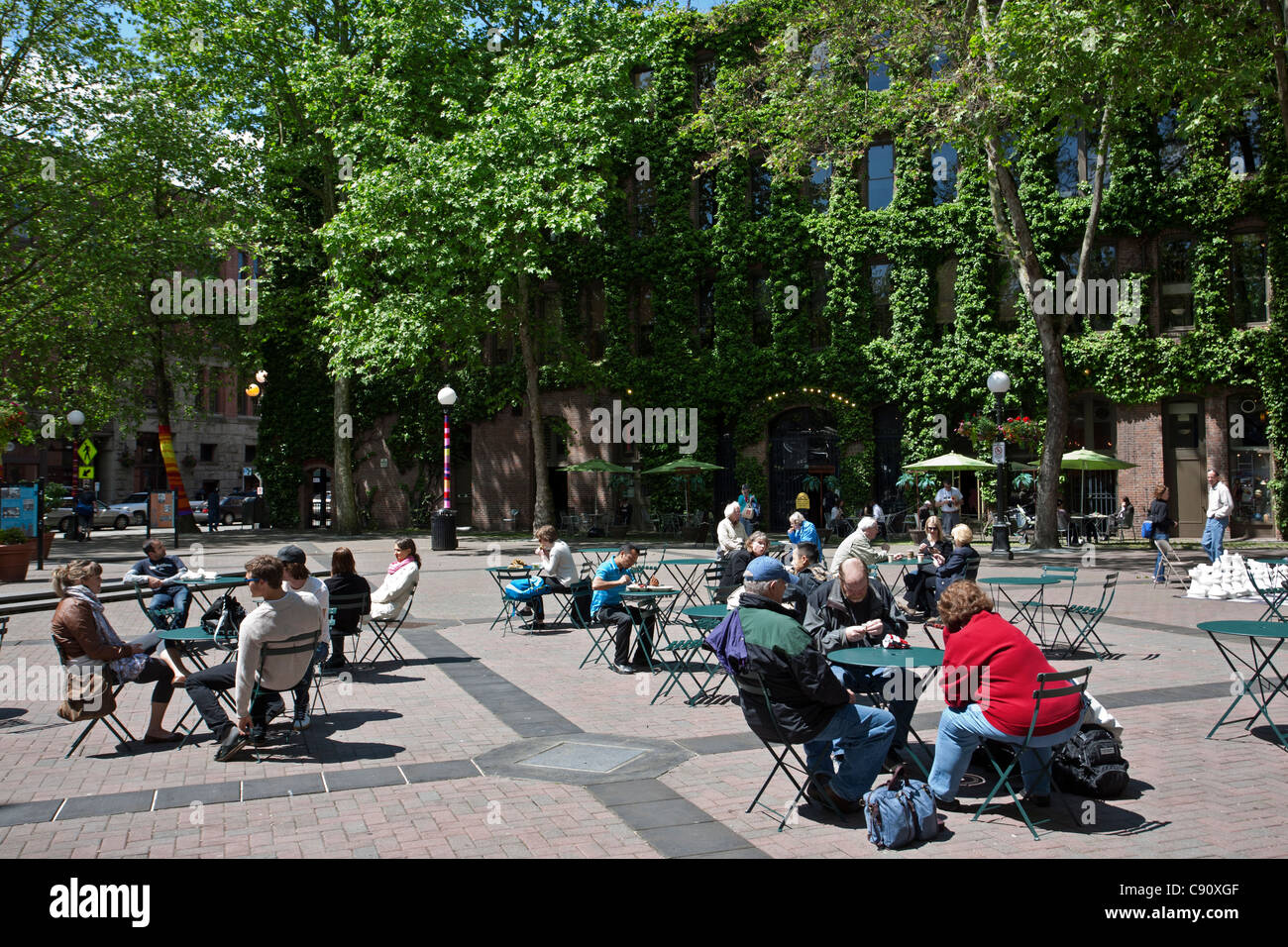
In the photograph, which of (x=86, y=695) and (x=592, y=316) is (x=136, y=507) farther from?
(x=86, y=695)

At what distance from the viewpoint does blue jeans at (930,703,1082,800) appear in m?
5.16

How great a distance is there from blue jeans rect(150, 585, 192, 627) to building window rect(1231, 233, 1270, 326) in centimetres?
2738

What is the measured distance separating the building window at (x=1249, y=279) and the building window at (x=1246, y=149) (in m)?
1.78

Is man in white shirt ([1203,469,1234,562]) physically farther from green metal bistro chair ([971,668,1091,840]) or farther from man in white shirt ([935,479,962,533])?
green metal bistro chair ([971,668,1091,840])

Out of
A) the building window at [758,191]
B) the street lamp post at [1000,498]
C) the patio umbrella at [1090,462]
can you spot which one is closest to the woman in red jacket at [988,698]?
the street lamp post at [1000,498]

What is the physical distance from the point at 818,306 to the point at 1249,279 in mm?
12075

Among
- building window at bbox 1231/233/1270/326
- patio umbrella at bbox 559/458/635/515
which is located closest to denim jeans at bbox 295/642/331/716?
patio umbrella at bbox 559/458/635/515

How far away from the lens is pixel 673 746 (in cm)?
694

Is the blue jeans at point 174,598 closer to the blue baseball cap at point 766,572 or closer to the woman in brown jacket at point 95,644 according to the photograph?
the woman in brown jacket at point 95,644

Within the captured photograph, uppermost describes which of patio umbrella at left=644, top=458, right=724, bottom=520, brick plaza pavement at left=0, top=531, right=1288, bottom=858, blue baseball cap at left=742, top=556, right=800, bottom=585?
patio umbrella at left=644, top=458, right=724, bottom=520

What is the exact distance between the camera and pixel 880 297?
3091cm

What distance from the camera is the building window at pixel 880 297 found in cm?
3078
